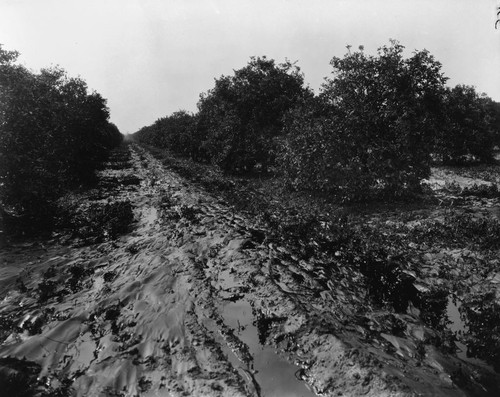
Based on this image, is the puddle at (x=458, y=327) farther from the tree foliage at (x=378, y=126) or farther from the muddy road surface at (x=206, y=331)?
the tree foliage at (x=378, y=126)

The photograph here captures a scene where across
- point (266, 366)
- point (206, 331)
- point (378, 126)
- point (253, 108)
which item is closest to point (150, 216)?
point (206, 331)

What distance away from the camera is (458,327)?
566cm

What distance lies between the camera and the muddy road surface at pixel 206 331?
4398mm

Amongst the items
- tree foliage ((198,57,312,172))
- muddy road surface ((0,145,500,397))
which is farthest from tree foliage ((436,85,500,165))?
muddy road surface ((0,145,500,397))

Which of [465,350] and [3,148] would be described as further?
[3,148]

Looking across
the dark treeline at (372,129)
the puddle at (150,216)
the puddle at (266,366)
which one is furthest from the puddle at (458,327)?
the puddle at (150,216)

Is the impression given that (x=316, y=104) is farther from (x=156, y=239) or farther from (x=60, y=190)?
(x=60, y=190)

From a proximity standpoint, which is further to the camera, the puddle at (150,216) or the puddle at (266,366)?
the puddle at (150,216)

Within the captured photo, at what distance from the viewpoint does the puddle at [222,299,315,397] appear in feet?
14.1

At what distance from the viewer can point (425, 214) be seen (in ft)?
38.8

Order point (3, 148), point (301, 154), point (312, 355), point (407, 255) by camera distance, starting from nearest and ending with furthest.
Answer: point (312, 355)
point (407, 255)
point (3, 148)
point (301, 154)

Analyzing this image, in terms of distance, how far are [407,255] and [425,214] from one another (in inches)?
167

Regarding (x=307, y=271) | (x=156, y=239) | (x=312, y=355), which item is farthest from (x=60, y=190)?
(x=312, y=355)

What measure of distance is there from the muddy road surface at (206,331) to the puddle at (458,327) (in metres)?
0.10
